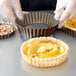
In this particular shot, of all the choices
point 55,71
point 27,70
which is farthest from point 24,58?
point 55,71

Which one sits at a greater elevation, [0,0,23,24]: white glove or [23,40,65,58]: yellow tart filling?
[0,0,23,24]: white glove

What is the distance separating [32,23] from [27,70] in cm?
46

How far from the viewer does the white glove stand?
1161 mm

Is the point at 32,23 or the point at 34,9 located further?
the point at 34,9

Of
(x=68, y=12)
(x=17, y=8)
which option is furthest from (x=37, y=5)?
(x=68, y=12)

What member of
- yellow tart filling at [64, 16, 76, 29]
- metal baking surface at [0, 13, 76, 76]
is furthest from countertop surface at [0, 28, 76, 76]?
yellow tart filling at [64, 16, 76, 29]

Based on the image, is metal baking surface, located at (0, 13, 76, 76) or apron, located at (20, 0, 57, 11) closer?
metal baking surface, located at (0, 13, 76, 76)

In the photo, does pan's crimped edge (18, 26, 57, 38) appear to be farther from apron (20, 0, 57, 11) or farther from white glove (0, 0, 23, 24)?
apron (20, 0, 57, 11)

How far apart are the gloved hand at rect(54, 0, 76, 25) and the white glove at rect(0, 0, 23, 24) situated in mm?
255

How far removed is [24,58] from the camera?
911 mm

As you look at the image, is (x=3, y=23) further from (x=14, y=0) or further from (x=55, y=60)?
(x=55, y=60)

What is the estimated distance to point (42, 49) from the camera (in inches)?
36.0

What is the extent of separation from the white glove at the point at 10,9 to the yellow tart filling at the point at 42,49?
264 millimetres

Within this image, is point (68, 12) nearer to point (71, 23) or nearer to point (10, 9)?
point (71, 23)
